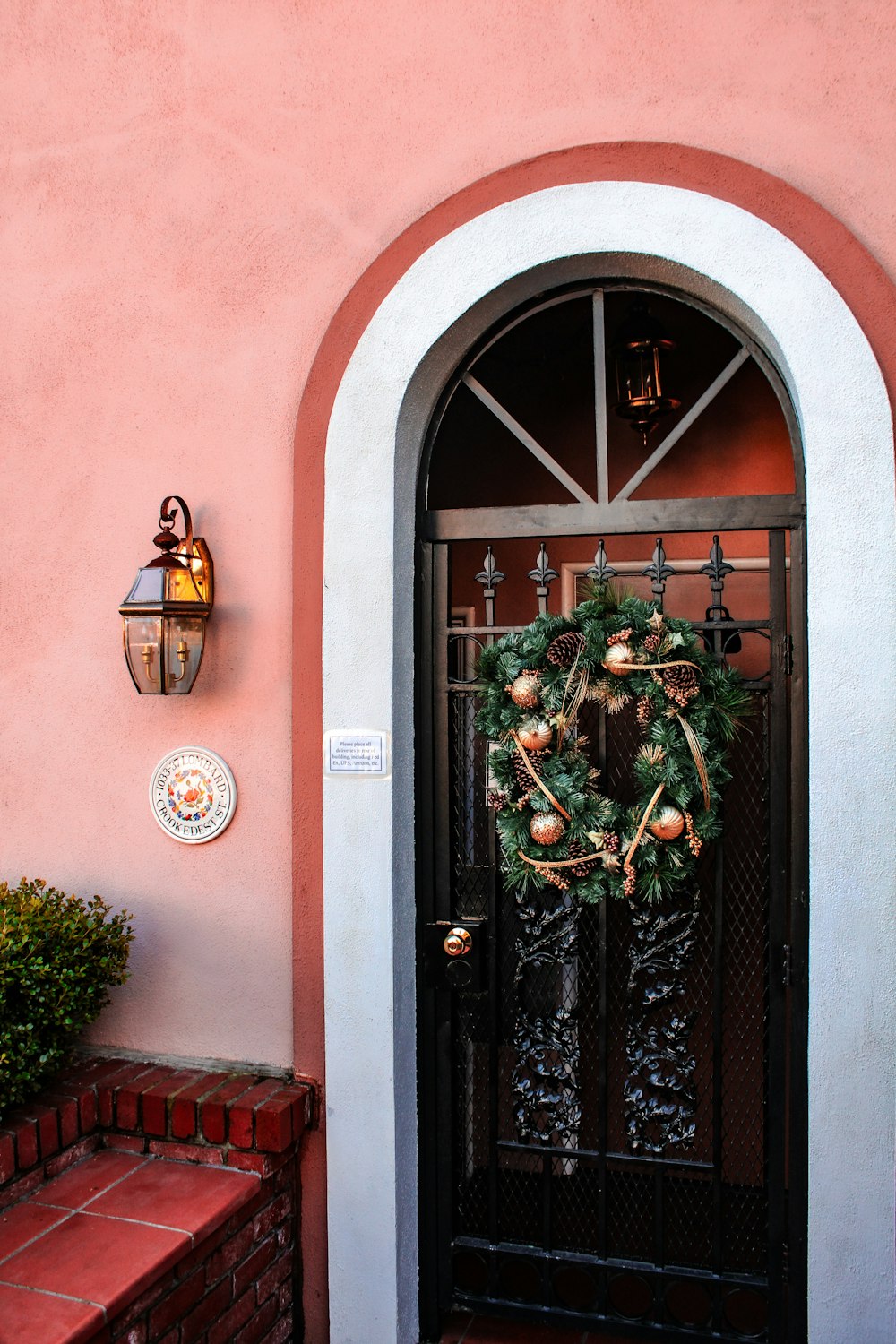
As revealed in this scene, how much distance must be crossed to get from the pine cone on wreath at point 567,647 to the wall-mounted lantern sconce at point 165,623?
108cm

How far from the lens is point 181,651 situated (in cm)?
290

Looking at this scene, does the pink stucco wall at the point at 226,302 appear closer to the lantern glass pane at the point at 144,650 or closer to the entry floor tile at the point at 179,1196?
the lantern glass pane at the point at 144,650

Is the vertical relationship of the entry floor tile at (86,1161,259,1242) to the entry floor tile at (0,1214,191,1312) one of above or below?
below

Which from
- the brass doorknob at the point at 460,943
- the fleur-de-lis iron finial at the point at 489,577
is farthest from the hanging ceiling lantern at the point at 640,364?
the brass doorknob at the point at 460,943

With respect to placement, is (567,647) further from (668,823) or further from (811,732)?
(811,732)

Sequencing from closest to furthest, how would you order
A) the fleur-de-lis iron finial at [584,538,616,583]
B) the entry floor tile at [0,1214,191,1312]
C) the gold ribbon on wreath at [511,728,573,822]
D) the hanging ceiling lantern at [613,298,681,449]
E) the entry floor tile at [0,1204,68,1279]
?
the entry floor tile at [0,1214,191,1312]
the entry floor tile at [0,1204,68,1279]
the gold ribbon on wreath at [511,728,573,822]
the fleur-de-lis iron finial at [584,538,616,583]
the hanging ceiling lantern at [613,298,681,449]

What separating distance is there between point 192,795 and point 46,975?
26.3 inches

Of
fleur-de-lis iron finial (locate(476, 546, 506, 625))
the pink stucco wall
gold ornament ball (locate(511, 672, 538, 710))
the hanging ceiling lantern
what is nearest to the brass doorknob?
the pink stucco wall

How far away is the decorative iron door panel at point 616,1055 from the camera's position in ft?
8.99

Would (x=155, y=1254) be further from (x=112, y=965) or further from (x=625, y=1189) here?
(x=625, y=1189)

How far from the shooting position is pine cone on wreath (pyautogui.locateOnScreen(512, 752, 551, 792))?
272 cm

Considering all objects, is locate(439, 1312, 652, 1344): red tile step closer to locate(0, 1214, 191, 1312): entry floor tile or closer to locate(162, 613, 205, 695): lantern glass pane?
locate(0, 1214, 191, 1312): entry floor tile

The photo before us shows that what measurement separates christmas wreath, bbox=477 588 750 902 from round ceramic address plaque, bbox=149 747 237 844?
2.83ft

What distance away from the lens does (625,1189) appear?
287 centimetres
